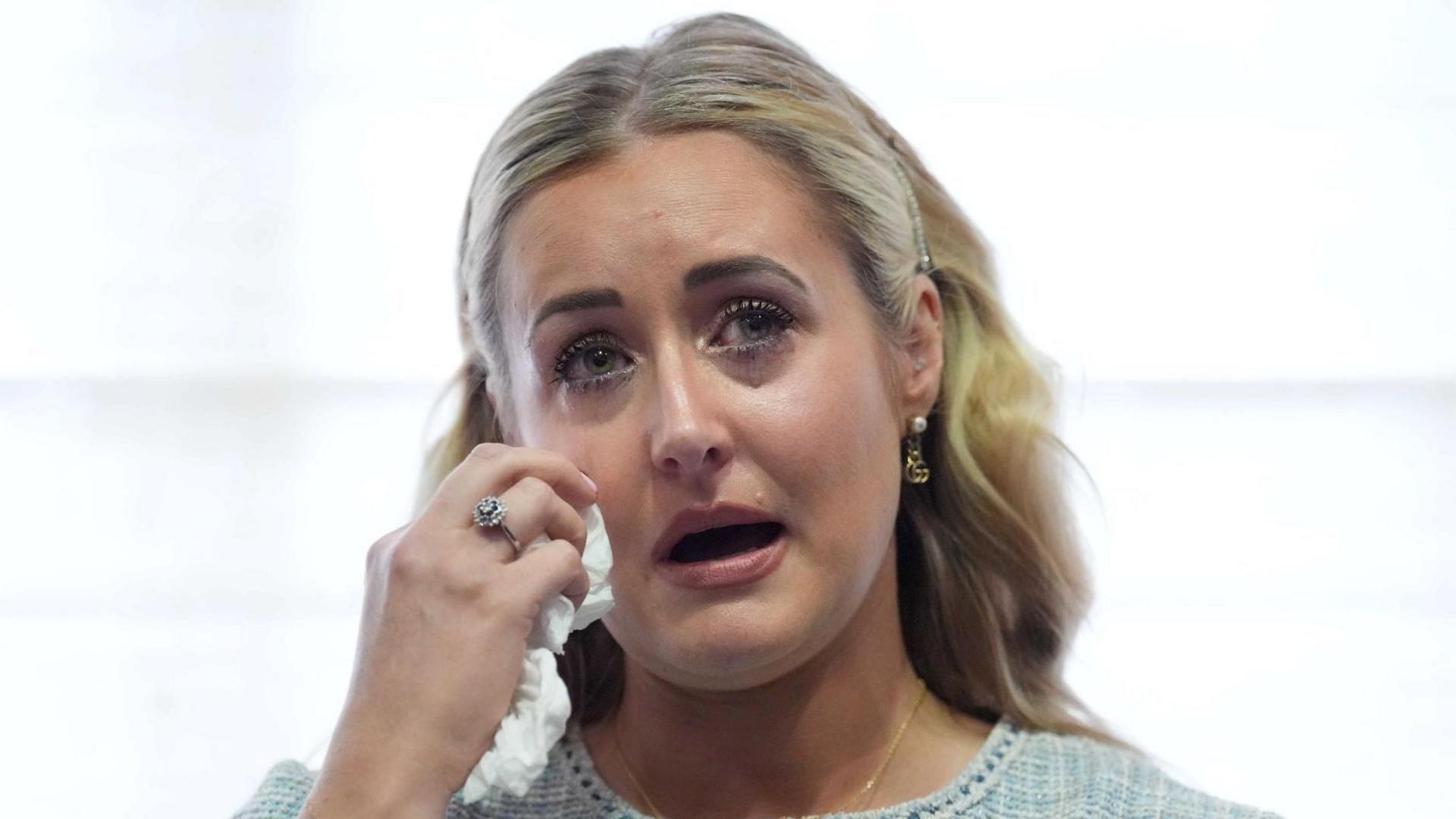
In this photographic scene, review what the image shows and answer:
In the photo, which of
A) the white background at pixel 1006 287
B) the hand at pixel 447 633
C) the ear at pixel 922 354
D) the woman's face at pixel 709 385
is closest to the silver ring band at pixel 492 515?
the hand at pixel 447 633

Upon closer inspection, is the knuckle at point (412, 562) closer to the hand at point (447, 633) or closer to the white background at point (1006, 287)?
the hand at point (447, 633)

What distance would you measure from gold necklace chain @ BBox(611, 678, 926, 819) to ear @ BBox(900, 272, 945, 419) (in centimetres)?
29

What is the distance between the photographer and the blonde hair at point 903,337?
4.95ft

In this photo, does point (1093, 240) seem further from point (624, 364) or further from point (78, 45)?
point (78, 45)

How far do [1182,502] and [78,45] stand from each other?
1.64m

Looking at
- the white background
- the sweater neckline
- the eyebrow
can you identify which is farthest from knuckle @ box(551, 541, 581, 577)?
the white background

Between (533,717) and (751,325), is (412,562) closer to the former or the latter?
(533,717)

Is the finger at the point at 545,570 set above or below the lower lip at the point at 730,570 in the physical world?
above

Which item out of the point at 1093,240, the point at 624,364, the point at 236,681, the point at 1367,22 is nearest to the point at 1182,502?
the point at 1093,240

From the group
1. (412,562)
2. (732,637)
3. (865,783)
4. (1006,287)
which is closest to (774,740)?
(865,783)

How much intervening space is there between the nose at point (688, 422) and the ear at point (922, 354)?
0.27 m

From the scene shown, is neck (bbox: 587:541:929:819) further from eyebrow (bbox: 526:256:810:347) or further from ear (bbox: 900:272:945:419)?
eyebrow (bbox: 526:256:810:347)

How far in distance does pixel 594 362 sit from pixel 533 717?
329 millimetres

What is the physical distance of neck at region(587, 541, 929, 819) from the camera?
4.97ft
